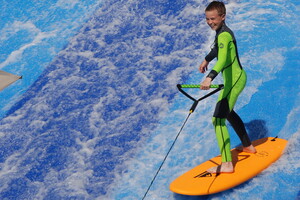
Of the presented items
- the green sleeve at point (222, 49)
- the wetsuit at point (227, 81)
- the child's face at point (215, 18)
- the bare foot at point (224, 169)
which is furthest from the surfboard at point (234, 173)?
the child's face at point (215, 18)

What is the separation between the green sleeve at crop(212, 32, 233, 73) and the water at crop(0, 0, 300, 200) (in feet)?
4.89

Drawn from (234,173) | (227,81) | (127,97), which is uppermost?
(227,81)

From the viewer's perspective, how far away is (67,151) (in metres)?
6.01

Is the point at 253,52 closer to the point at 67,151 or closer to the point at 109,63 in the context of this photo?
the point at 109,63

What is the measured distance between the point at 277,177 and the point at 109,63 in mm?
3506

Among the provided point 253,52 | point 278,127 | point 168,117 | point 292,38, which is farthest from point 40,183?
point 292,38

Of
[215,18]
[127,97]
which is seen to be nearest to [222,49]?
[215,18]

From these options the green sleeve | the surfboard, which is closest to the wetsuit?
the green sleeve

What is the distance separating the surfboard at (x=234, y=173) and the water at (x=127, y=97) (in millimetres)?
138

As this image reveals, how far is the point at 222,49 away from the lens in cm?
435

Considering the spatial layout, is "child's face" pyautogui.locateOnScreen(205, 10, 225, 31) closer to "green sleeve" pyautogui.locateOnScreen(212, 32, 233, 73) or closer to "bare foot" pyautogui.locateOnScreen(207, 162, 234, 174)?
"green sleeve" pyautogui.locateOnScreen(212, 32, 233, 73)

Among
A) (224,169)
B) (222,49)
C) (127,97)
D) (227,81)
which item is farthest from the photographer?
(127,97)

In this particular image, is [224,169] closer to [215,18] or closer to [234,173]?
[234,173]

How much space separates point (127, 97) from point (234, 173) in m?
2.36
